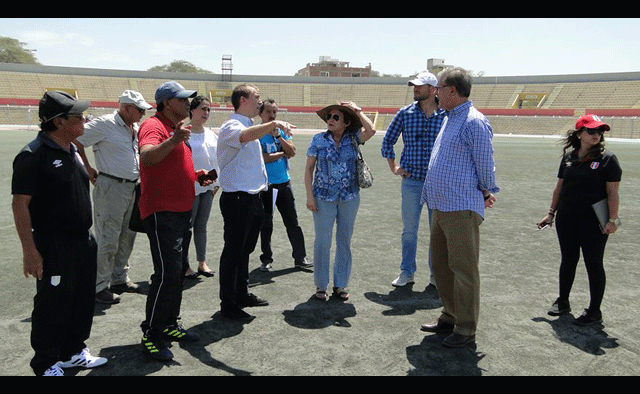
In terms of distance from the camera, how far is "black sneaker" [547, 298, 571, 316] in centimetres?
446

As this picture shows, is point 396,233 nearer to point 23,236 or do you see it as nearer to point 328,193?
point 328,193

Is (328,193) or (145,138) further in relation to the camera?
(328,193)

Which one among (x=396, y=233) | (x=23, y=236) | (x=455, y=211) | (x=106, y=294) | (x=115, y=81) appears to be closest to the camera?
(x=23, y=236)

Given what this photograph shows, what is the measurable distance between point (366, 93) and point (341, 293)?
61.9m

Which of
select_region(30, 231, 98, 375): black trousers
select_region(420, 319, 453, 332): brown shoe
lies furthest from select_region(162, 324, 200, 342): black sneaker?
select_region(420, 319, 453, 332): brown shoe

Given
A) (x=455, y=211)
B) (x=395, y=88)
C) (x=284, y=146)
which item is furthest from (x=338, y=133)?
(x=395, y=88)

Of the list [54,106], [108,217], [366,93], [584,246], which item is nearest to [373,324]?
[584,246]

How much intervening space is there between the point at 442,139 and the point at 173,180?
84.2 inches

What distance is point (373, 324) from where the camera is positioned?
4262 mm

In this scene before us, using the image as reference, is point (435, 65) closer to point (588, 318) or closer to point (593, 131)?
point (593, 131)

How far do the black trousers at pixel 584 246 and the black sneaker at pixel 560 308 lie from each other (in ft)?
0.15

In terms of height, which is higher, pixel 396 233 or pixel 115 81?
pixel 115 81

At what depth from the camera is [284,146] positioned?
189 inches

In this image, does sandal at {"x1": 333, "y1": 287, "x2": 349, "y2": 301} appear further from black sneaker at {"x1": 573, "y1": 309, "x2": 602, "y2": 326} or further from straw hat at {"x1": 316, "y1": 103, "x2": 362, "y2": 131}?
black sneaker at {"x1": 573, "y1": 309, "x2": 602, "y2": 326}
